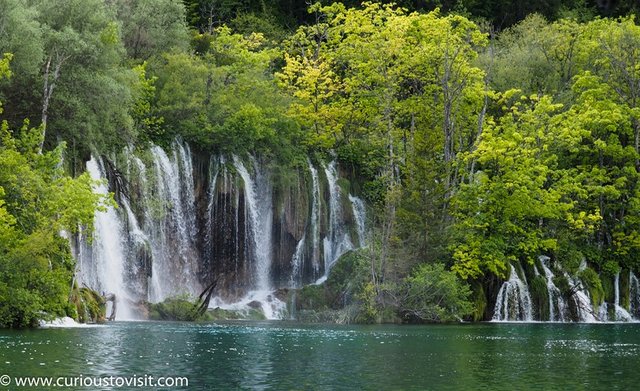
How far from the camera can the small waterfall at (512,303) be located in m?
52.4

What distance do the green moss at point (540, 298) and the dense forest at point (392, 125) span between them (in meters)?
1.61

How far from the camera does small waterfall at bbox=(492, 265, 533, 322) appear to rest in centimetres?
5244

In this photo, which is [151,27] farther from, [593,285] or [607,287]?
[607,287]

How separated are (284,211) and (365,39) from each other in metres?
11.4

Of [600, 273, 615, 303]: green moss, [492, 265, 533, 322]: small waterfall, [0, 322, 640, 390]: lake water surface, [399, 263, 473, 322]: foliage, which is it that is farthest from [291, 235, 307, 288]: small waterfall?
[0, 322, 640, 390]: lake water surface

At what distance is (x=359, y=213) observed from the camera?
6012 cm

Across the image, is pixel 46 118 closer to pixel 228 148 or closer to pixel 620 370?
pixel 228 148

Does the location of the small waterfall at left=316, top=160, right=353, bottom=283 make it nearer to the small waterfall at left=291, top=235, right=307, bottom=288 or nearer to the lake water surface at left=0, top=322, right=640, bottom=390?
the small waterfall at left=291, top=235, right=307, bottom=288

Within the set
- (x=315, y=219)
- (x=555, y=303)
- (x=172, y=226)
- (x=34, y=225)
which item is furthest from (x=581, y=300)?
(x=34, y=225)

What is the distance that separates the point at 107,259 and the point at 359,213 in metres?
17.6

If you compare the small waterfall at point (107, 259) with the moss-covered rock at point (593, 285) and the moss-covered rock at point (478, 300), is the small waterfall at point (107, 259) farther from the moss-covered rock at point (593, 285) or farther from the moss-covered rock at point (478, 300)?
the moss-covered rock at point (593, 285)

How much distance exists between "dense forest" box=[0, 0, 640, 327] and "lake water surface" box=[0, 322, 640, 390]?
8369mm

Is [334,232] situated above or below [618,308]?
above

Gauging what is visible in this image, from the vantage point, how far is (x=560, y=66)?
219 ft
